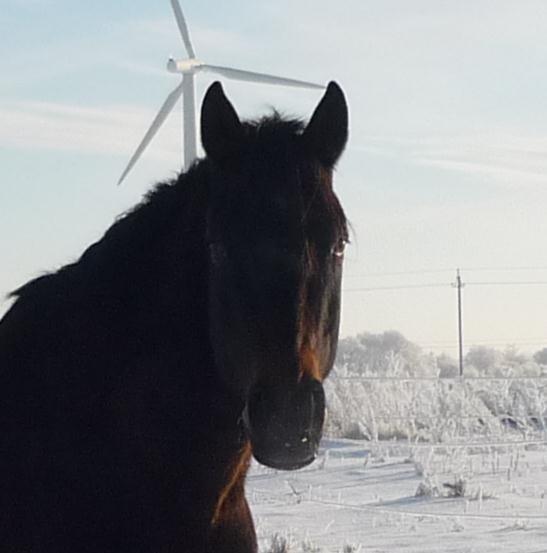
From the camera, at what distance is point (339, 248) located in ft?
12.7

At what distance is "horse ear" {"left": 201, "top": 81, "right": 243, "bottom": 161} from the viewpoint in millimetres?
3973

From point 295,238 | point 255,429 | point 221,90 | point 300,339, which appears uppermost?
point 221,90

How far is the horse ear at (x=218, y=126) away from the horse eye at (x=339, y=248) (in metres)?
0.45

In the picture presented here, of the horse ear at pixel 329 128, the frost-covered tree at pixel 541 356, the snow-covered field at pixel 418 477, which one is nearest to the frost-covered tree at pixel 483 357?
the frost-covered tree at pixel 541 356

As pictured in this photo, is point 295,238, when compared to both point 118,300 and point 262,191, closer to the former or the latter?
point 262,191

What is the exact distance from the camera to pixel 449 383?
72.0ft

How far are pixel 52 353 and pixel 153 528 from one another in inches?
26.9

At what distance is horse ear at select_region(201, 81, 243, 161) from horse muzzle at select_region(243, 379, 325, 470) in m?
0.87

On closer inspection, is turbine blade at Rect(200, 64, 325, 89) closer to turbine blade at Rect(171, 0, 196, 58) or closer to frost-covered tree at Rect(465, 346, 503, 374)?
turbine blade at Rect(171, 0, 196, 58)

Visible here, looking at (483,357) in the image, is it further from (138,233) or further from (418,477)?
(138,233)

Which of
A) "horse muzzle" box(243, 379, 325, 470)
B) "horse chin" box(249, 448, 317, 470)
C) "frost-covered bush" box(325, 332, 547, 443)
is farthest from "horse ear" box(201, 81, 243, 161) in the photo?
"frost-covered bush" box(325, 332, 547, 443)

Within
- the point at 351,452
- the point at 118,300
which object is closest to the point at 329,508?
the point at 351,452

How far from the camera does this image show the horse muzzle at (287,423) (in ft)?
11.1

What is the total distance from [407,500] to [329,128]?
8.12m
